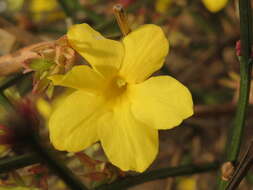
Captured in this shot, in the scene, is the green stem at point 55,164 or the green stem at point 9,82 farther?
the green stem at point 9,82

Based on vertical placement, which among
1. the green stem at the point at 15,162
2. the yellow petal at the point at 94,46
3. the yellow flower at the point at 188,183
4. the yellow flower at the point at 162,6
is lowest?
the yellow flower at the point at 188,183

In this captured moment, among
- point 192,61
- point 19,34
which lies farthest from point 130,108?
point 192,61

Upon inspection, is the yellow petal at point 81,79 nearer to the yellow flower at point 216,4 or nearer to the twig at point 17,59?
the twig at point 17,59

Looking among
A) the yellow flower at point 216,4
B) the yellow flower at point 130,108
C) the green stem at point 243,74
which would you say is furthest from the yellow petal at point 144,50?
the yellow flower at point 216,4

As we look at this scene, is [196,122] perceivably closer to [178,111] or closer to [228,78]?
[228,78]

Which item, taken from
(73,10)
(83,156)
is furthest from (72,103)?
(73,10)

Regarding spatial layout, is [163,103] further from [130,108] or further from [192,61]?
[192,61]
